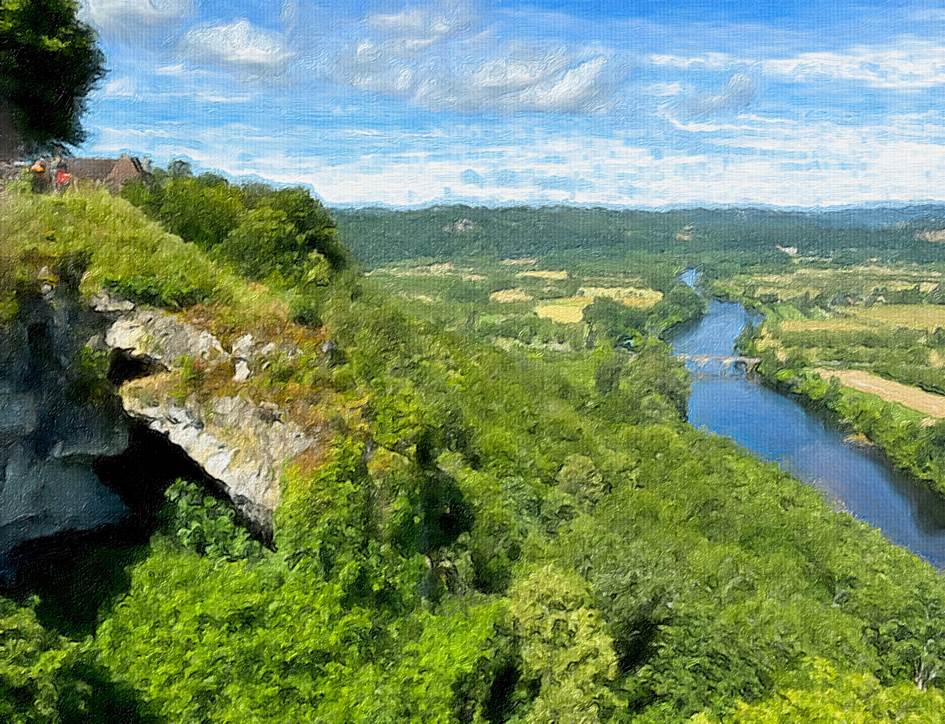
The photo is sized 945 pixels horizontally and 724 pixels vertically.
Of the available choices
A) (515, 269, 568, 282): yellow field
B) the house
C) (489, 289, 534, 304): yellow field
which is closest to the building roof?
the house

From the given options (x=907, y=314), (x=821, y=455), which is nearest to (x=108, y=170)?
(x=821, y=455)

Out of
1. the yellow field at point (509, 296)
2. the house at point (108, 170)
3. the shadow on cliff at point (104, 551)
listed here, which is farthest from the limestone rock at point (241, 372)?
the yellow field at point (509, 296)

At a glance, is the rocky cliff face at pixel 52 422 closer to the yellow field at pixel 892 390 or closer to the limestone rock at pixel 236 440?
the limestone rock at pixel 236 440

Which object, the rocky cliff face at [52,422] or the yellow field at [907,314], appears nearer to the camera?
the rocky cliff face at [52,422]

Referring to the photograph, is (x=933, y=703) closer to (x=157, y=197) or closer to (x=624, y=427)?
(x=157, y=197)

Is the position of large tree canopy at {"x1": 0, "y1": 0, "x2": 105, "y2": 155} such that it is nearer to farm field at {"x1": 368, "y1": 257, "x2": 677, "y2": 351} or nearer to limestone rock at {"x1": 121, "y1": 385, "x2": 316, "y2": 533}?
limestone rock at {"x1": 121, "y1": 385, "x2": 316, "y2": 533}

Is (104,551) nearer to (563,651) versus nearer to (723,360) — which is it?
(563,651)

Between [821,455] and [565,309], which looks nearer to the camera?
[821,455]
